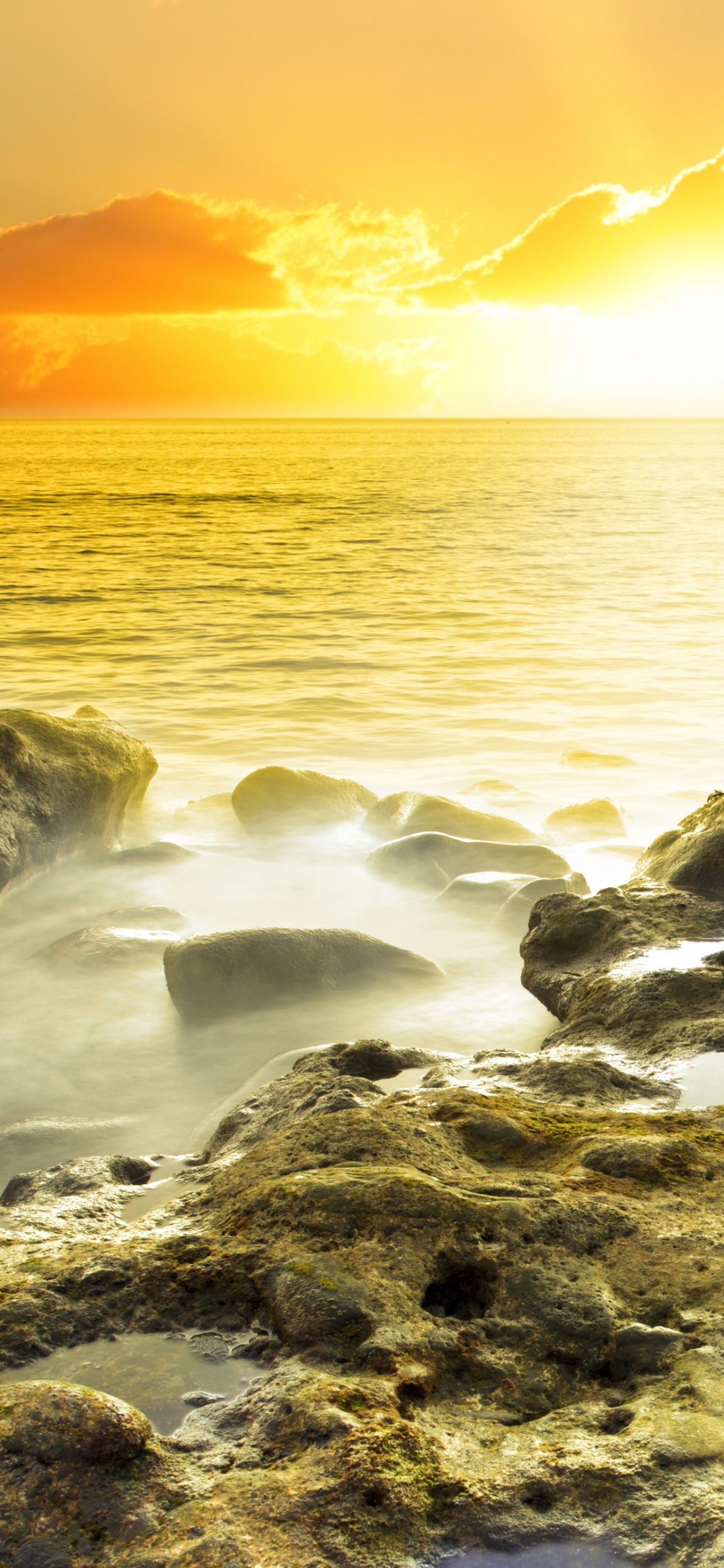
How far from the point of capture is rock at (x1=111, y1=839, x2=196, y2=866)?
5.84m

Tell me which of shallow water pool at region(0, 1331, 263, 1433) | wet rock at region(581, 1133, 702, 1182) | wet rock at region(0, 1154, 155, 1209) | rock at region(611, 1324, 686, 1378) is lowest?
wet rock at region(0, 1154, 155, 1209)

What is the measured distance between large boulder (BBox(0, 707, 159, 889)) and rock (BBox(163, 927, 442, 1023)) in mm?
1592

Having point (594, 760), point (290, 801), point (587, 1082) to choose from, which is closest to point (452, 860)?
point (290, 801)

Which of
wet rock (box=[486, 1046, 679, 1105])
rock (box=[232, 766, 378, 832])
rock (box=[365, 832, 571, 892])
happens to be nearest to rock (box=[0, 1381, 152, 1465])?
wet rock (box=[486, 1046, 679, 1105])

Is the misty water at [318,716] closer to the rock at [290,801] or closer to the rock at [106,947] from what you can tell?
the rock at [106,947]

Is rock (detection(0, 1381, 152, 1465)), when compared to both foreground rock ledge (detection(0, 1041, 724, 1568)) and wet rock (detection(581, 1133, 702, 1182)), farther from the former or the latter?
wet rock (detection(581, 1133, 702, 1182))

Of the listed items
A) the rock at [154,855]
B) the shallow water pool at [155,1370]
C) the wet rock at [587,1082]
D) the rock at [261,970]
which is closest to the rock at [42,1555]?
the shallow water pool at [155,1370]

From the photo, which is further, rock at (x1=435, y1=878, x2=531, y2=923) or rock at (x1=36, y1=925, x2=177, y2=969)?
rock at (x1=435, y1=878, x2=531, y2=923)

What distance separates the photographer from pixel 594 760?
27.3ft

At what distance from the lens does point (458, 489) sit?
132 feet

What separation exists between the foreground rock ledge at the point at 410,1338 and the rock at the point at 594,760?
609cm

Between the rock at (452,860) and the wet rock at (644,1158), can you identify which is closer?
the wet rock at (644,1158)

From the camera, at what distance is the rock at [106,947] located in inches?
178

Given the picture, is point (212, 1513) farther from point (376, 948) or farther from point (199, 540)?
point (199, 540)
